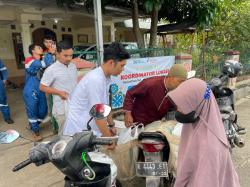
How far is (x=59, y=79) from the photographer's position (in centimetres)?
411

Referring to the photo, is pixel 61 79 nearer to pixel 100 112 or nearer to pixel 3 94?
pixel 100 112

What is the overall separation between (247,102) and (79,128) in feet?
21.0

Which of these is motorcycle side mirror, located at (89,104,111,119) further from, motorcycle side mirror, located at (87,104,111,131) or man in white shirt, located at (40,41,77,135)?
man in white shirt, located at (40,41,77,135)

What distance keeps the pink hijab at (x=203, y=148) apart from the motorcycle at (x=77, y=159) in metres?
0.53

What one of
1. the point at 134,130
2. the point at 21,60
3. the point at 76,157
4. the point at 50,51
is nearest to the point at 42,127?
the point at 50,51

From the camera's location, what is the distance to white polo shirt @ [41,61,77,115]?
4.01 meters

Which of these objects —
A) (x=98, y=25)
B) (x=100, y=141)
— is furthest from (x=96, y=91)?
(x=98, y=25)

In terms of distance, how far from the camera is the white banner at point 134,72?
574 centimetres

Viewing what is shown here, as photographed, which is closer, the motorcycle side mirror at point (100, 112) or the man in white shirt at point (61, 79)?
the motorcycle side mirror at point (100, 112)

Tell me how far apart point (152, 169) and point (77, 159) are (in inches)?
43.6

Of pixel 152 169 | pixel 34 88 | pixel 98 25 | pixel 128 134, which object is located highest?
pixel 98 25

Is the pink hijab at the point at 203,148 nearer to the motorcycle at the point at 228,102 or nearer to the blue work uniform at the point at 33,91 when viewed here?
the motorcycle at the point at 228,102

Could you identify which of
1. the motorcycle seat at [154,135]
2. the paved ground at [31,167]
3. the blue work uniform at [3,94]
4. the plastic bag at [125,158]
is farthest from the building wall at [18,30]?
the motorcycle seat at [154,135]

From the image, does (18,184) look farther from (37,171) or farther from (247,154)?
(247,154)
